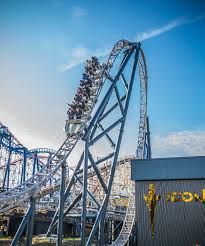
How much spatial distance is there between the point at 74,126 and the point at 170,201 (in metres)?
7.12

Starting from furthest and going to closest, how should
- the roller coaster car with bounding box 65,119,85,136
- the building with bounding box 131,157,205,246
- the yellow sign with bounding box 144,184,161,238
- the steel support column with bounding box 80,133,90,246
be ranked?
the yellow sign with bounding box 144,184,161,238
the building with bounding box 131,157,205,246
the roller coaster car with bounding box 65,119,85,136
the steel support column with bounding box 80,133,90,246

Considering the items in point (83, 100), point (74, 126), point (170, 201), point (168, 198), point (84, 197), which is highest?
point (83, 100)

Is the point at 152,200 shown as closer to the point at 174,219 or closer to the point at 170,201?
the point at 170,201

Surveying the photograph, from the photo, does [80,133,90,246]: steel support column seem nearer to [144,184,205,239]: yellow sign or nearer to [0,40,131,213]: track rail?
[0,40,131,213]: track rail

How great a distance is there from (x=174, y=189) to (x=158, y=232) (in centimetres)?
258

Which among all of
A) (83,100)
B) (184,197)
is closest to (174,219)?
(184,197)

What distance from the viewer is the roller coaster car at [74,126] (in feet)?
40.1

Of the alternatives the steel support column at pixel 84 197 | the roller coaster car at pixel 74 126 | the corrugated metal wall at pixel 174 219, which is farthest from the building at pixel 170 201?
the steel support column at pixel 84 197

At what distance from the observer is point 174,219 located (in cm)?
1359

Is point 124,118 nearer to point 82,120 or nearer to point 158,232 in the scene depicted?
point 82,120

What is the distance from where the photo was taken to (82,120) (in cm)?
1217

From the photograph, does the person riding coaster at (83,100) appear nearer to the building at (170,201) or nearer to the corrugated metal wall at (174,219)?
the building at (170,201)

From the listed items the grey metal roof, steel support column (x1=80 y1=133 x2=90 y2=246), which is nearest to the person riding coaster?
steel support column (x1=80 y1=133 x2=90 y2=246)

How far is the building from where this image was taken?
43.4 ft
